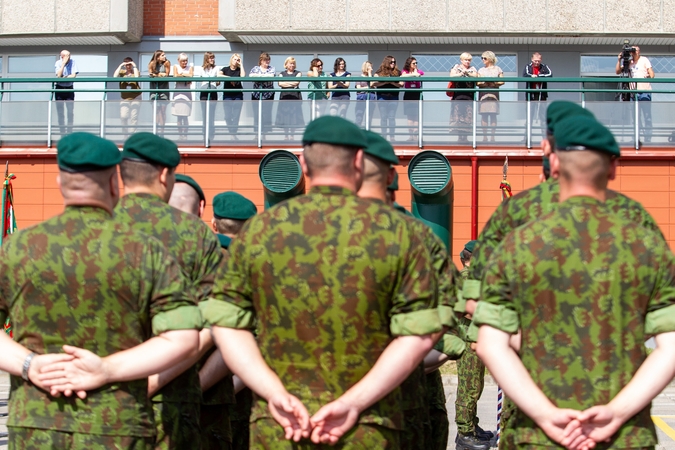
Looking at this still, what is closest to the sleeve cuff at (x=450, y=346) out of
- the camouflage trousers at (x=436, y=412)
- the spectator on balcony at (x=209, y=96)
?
the camouflage trousers at (x=436, y=412)

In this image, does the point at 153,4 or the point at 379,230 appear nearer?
the point at 379,230

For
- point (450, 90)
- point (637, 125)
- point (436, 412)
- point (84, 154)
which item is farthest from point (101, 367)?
point (637, 125)

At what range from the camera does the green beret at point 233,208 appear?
21.3 ft

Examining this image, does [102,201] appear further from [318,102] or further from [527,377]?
[318,102]

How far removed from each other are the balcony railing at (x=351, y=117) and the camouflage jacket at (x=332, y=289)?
1260cm

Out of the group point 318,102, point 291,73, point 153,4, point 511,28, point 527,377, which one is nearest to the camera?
point 527,377

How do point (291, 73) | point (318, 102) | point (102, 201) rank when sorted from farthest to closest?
point (291, 73) → point (318, 102) → point (102, 201)

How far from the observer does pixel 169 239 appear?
5.14m

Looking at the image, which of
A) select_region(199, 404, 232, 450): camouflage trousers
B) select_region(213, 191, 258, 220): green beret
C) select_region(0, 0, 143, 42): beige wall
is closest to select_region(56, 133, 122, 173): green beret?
select_region(199, 404, 232, 450): camouflage trousers

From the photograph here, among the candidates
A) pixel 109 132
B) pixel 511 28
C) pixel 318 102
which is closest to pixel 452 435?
pixel 318 102

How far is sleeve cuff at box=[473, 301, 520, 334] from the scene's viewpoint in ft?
13.2

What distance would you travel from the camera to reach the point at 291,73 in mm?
18125

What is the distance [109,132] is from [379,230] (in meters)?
14.0

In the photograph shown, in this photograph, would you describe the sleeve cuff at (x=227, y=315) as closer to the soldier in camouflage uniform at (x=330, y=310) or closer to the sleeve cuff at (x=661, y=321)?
the soldier in camouflage uniform at (x=330, y=310)
